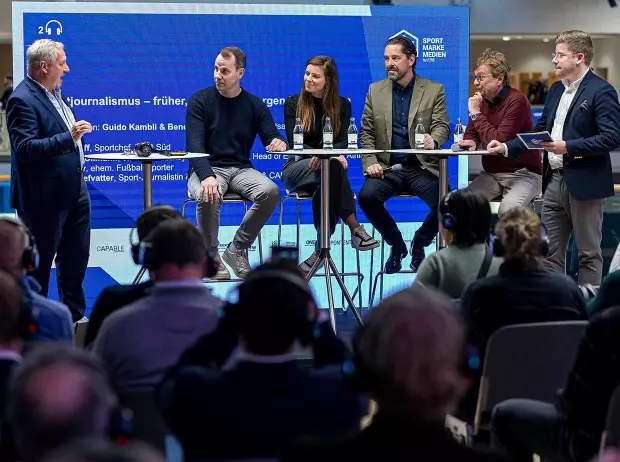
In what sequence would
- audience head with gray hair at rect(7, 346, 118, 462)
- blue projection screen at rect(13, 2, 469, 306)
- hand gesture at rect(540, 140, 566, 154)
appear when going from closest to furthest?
audience head with gray hair at rect(7, 346, 118, 462) → hand gesture at rect(540, 140, 566, 154) → blue projection screen at rect(13, 2, 469, 306)

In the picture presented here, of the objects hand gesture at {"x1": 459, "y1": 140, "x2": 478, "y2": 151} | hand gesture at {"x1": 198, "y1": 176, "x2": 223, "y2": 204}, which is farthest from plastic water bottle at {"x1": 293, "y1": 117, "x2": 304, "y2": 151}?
hand gesture at {"x1": 459, "y1": 140, "x2": 478, "y2": 151}

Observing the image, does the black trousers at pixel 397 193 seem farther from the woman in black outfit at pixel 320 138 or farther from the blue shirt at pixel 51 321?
the blue shirt at pixel 51 321

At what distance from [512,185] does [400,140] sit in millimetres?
764

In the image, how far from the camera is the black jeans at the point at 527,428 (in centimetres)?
272

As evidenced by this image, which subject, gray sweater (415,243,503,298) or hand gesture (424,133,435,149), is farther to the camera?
hand gesture (424,133,435,149)

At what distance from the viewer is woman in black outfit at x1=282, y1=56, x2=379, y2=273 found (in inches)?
242

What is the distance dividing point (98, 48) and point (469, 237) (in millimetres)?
4273

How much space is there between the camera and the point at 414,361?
1.59m

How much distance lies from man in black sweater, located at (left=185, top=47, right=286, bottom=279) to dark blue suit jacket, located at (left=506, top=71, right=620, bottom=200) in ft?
5.17

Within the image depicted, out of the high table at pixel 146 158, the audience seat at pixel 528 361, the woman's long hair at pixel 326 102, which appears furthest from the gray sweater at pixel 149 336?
the woman's long hair at pixel 326 102

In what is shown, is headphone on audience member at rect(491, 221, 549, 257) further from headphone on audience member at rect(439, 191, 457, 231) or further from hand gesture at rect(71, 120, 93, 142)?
hand gesture at rect(71, 120, 93, 142)

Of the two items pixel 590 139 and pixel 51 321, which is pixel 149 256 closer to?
pixel 51 321

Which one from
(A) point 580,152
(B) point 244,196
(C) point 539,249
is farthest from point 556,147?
(C) point 539,249

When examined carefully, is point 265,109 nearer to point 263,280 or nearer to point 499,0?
point 263,280
